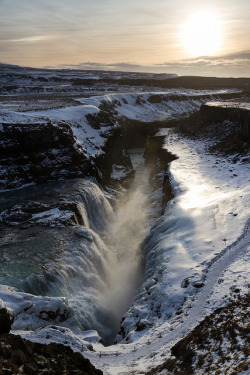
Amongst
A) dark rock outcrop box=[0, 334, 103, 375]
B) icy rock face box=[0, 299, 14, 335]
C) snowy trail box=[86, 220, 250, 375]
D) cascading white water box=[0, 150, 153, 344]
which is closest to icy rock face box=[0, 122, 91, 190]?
cascading white water box=[0, 150, 153, 344]

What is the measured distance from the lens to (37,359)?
29.1 feet

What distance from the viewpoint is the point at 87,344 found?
12.2m

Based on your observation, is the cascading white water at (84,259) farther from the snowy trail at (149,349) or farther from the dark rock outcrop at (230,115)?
the dark rock outcrop at (230,115)

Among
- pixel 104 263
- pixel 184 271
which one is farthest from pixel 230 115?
pixel 184 271

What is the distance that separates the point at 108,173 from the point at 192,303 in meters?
27.0

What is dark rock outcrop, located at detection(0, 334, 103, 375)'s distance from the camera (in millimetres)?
7980

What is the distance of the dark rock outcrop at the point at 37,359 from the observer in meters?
7.98

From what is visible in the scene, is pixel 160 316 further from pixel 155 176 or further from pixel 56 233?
pixel 155 176

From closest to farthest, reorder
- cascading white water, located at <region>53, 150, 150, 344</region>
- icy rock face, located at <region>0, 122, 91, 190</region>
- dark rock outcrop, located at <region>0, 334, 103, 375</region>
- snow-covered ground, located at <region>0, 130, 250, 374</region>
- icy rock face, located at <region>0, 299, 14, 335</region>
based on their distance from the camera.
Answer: dark rock outcrop, located at <region>0, 334, 103, 375</region> < icy rock face, located at <region>0, 299, 14, 335</region> < snow-covered ground, located at <region>0, 130, 250, 374</region> < cascading white water, located at <region>53, 150, 150, 344</region> < icy rock face, located at <region>0, 122, 91, 190</region>

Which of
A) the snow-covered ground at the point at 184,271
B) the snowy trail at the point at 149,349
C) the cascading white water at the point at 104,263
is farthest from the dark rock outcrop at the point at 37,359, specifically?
the cascading white water at the point at 104,263

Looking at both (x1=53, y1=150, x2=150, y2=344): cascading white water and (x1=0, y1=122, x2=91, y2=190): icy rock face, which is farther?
(x1=0, y1=122, x2=91, y2=190): icy rock face

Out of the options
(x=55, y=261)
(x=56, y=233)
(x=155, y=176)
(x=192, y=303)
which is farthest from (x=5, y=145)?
(x=192, y=303)

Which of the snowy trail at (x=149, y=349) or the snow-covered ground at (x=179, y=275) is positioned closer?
the snowy trail at (x=149, y=349)

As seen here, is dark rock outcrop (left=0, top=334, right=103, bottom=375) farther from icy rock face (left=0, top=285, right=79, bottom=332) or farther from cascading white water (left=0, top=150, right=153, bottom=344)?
cascading white water (left=0, top=150, right=153, bottom=344)
